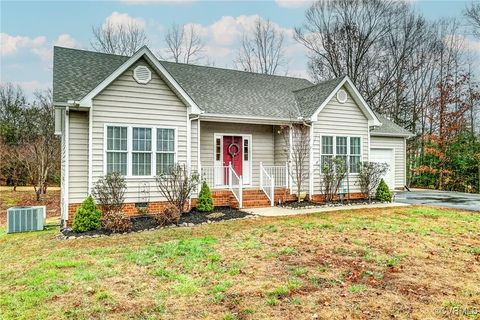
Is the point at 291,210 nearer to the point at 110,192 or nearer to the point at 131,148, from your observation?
the point at 131,148

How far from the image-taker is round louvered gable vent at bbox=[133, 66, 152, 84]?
35.5 ft

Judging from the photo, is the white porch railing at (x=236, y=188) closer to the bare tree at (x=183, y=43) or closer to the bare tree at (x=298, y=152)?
the bare tree at (x=298, y=152)

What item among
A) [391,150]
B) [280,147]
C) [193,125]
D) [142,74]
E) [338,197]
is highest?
[142,74]

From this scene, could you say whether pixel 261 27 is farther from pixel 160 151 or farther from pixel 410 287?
pixel 410 287

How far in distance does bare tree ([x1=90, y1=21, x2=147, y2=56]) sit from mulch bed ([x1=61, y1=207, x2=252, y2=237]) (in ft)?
75.2

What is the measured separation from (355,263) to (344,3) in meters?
26.8

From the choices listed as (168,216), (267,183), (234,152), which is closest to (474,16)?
(267,183)

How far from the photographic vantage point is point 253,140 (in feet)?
48.4

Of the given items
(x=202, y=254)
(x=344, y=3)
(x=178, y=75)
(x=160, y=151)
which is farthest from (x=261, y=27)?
(x=202, y=254)

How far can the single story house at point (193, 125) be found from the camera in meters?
10.4

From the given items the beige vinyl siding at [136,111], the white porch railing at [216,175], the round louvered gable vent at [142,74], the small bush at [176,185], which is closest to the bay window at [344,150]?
the white porch railing at [216,175]

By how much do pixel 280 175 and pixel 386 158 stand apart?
8.19m

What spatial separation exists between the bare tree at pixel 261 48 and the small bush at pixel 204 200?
21932 millimetres

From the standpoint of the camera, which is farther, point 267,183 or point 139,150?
point 267,183
